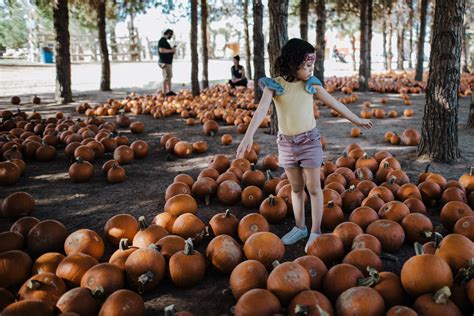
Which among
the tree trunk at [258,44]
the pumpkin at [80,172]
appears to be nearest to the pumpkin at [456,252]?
the pumpkin at [80,172]

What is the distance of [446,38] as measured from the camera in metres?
5.68

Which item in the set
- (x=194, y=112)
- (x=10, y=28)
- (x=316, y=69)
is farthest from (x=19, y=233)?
(x=10, y=28)

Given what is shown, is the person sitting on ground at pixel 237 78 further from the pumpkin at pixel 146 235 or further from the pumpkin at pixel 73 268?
the pumpkin at pixel 73 268

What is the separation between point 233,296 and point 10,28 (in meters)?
56.2

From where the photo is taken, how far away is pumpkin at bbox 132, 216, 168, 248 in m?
3.31

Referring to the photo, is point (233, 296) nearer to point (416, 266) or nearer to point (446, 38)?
point (416, 266)

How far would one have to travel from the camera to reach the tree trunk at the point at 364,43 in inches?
569

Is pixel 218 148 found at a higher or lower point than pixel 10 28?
lower

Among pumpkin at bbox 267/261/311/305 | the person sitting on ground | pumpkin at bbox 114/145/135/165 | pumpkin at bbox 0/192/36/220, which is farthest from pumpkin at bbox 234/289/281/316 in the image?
the person sitting on ground

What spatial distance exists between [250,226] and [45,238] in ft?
5.89

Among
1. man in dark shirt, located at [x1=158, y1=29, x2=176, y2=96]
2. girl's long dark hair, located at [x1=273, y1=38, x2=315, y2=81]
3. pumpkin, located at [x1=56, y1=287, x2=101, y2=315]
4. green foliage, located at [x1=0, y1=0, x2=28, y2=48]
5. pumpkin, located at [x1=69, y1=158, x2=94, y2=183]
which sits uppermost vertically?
green foliage, located at [x1=0, y1=0, x2=28, y2=48]

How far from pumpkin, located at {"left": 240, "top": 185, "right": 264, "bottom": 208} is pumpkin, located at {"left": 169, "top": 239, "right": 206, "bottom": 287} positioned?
1.51 meters

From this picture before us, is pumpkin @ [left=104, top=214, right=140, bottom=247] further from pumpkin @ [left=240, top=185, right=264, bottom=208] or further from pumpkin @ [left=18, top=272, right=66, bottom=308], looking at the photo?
pumpkin @ [left=240, top=185, right=264, bottom=208]

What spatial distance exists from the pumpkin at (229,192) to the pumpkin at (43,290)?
2207mm
